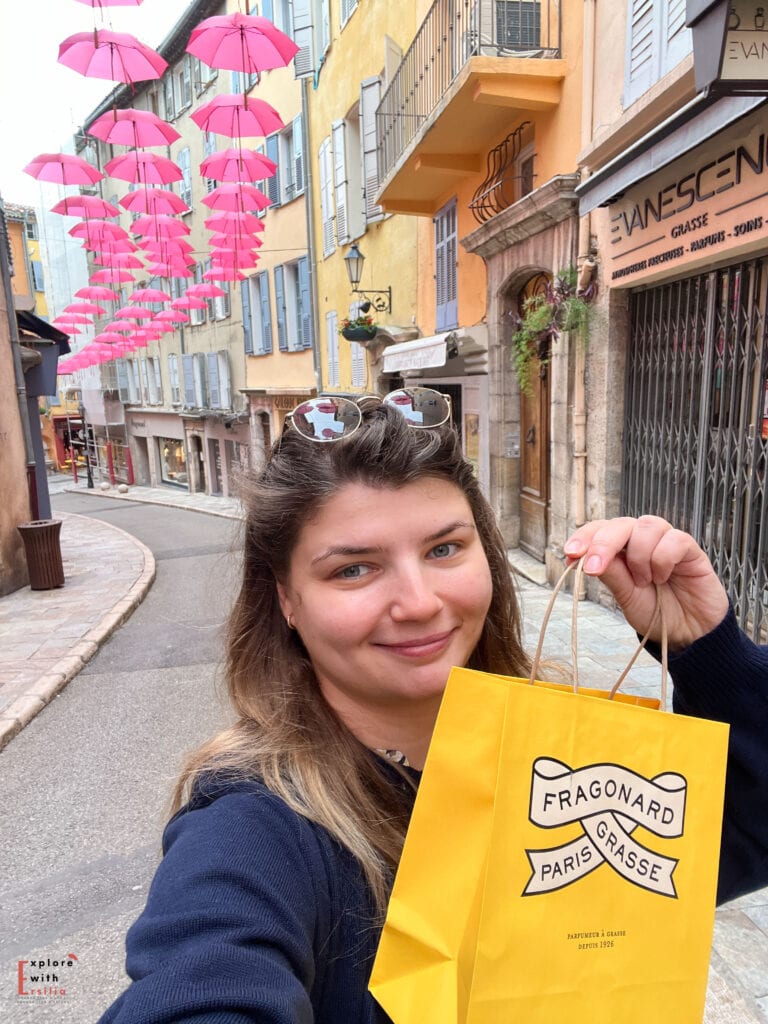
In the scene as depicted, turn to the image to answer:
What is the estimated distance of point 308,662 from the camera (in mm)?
1286

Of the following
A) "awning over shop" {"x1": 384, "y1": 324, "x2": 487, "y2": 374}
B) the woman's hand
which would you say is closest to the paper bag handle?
the woman's hand

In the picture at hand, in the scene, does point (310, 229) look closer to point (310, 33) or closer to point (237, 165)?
point (310, 33)

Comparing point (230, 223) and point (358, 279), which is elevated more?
point (230, 223)

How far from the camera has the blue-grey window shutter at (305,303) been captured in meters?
16.0

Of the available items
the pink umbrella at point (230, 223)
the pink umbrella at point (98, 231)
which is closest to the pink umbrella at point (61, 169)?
the pink umbrella at point (98, 231)

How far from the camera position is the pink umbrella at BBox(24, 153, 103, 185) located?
27.5 feet

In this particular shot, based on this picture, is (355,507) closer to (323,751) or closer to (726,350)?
(323,751)

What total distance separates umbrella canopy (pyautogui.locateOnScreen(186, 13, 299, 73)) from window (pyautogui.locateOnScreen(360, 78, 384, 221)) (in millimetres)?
5304

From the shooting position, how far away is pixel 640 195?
5328 mm

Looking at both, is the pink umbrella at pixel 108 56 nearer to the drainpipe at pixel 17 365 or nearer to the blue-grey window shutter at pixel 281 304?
the drainpipe at pixel 17 365

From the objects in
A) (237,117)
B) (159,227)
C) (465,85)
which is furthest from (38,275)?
(465,85)

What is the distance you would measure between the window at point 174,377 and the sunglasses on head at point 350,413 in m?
26.5

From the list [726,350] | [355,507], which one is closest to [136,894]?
[355,507]

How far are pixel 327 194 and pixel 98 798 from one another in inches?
535
